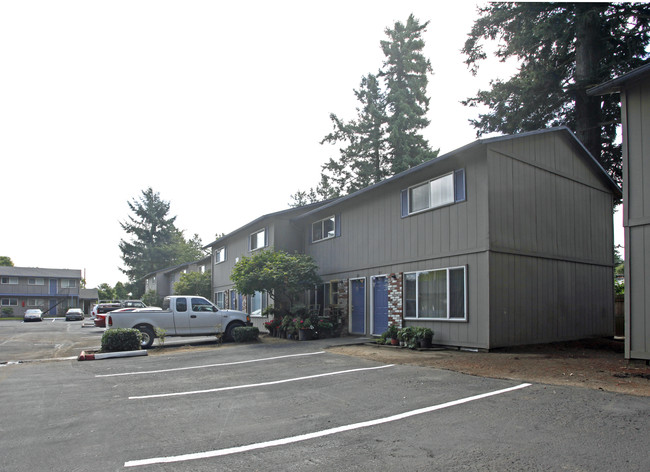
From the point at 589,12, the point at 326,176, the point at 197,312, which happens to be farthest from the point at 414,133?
the point at 197,312

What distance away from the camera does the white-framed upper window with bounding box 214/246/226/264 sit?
29.7m

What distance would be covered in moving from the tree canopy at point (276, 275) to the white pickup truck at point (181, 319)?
1.30 meters

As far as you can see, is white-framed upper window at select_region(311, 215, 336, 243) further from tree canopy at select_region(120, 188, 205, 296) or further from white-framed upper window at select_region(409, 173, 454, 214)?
tree canopy at select_region(120, 188, 205, 296)

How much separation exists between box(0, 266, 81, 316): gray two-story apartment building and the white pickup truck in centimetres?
5109

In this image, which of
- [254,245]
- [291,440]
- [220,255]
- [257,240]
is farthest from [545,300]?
[220,255]

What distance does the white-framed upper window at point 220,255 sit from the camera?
2966 centimetres

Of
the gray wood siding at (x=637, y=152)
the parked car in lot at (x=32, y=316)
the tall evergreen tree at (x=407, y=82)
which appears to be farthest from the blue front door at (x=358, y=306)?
the parked car in lot at (x=32, y=316)

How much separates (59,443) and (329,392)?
3.93 m

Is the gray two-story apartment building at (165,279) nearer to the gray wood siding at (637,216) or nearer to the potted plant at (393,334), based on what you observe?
the potted plant at (393,334)

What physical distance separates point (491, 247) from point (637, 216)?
326 cm

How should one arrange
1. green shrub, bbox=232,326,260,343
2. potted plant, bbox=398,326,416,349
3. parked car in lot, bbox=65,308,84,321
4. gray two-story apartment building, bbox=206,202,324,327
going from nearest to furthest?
potted plant, bbox=398,326,416,349, green shrub, bbox=232,326,260,343, gray two-story apartment building, bbox=206,202,324,327, parked car in lot, bbox=65,308,84,321

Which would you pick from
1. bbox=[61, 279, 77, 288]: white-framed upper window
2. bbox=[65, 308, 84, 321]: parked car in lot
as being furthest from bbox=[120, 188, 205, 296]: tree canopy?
bbox=[65, 308, 84, 321]: parked car in lot

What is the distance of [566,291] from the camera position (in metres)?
14.1

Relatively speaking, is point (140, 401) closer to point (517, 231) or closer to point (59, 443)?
point (59, 443)
